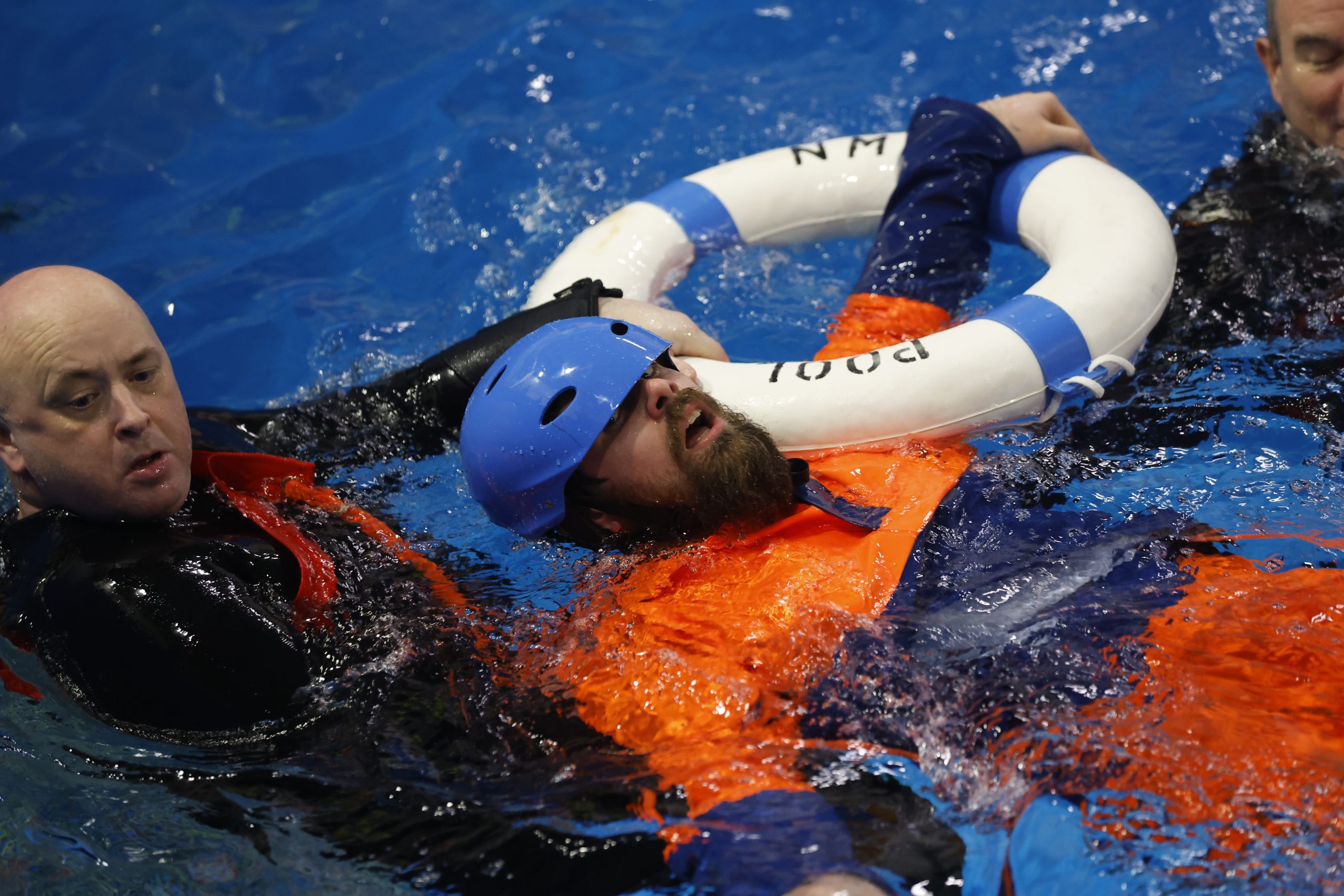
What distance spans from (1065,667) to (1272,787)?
44cm

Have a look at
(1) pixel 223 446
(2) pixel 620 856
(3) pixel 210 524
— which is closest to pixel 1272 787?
(2) pixel 620 856

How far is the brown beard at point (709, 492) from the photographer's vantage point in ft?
8.84

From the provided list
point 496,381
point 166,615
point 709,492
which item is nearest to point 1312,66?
point 709,492

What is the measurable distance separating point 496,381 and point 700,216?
152 centimetres

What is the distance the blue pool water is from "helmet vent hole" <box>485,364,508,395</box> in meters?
0.52

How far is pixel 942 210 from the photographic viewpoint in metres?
3.76

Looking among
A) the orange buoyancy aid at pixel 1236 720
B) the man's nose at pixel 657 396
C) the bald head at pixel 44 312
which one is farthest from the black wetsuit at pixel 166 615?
the orange buoyancy aid at pixel 1236 720

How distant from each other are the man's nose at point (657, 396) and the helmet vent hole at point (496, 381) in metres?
0.36

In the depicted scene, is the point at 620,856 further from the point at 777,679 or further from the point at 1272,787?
the point at 1272,787

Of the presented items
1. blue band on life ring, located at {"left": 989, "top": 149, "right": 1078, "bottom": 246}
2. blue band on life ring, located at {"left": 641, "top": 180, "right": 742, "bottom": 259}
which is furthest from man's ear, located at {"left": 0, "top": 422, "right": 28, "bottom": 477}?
blue band on life ring, located at {"left": 989, "top": 149, "right": 1078, "bottom": 246}

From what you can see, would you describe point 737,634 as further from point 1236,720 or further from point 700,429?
point 1236,720

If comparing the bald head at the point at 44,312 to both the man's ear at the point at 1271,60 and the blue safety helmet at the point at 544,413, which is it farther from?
the man's ear at the point at 1271,60

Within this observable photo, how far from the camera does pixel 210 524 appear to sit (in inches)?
111

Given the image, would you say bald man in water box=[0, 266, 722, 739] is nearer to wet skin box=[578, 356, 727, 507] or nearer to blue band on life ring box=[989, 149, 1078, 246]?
wet skin box=[578, 356, 727, 507]
